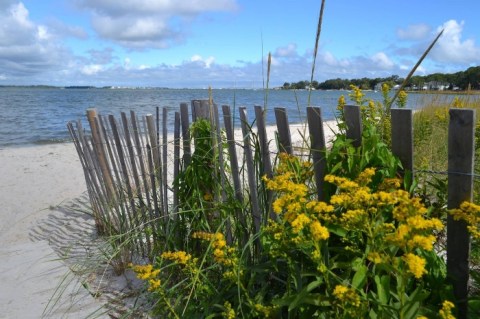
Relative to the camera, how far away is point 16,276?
4066 millimetres

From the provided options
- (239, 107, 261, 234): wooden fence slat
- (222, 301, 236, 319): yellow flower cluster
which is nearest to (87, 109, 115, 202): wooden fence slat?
(239, 107, 261, 234): wooden fence slat

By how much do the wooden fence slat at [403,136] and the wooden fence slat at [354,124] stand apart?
17 centimetres

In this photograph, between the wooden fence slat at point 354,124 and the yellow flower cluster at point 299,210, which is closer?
the yellow flower cluster at point 299,210

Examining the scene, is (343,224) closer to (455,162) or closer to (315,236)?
(315,236)

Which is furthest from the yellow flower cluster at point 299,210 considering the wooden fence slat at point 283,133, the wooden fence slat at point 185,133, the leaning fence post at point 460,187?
the wooden fence slat at point 185,133

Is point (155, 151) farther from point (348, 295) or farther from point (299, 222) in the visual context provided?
point (348, 295)

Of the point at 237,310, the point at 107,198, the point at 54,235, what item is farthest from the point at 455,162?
the point at 54,235

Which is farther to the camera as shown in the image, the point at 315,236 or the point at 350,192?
the point at 350,192

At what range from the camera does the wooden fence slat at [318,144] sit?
232cm

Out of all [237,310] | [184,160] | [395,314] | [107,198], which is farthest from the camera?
[107,198]

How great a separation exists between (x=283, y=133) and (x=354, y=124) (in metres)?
0.53

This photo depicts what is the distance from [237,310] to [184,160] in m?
1.47

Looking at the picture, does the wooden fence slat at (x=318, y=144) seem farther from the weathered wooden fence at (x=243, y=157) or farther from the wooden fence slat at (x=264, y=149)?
the wooden fence slat at (x=264, y=149)

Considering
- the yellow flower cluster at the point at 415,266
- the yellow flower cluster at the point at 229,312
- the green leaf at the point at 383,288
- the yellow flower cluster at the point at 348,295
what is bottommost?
the yellow flower cluster at the point at 229,312
